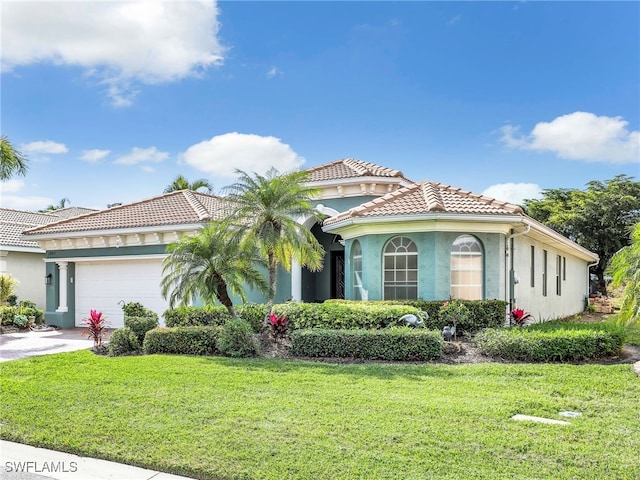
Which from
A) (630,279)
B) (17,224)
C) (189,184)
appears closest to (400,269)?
(630,279)

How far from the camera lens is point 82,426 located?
6.41 metres

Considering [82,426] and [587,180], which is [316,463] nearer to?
[82,426]

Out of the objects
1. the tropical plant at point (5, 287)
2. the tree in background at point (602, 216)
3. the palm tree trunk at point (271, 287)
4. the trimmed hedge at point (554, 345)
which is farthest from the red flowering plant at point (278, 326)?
the tree in background at point (602, 216)

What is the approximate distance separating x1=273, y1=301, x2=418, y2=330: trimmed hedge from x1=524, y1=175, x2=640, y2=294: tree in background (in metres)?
29.5

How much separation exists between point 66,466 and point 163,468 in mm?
1084

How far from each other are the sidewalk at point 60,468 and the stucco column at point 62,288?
16403mm

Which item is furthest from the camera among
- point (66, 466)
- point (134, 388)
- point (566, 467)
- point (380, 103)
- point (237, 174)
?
point (380, 103)

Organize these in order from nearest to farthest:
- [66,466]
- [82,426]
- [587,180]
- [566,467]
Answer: [566,467] < [66,466] < [82,426] < [587,180]

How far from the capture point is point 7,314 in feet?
63.6

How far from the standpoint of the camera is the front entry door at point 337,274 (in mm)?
21480

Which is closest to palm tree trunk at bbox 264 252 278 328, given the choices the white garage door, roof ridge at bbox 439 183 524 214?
roof ridge at bbox 439 183 524 214

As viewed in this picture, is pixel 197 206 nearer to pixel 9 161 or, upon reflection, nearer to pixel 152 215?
pixel 152 215

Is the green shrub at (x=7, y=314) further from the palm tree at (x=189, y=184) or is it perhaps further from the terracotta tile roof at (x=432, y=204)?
the palm tree at (x=189, y=184)

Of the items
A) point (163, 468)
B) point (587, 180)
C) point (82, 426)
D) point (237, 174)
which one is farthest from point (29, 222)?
point (587, 180)
